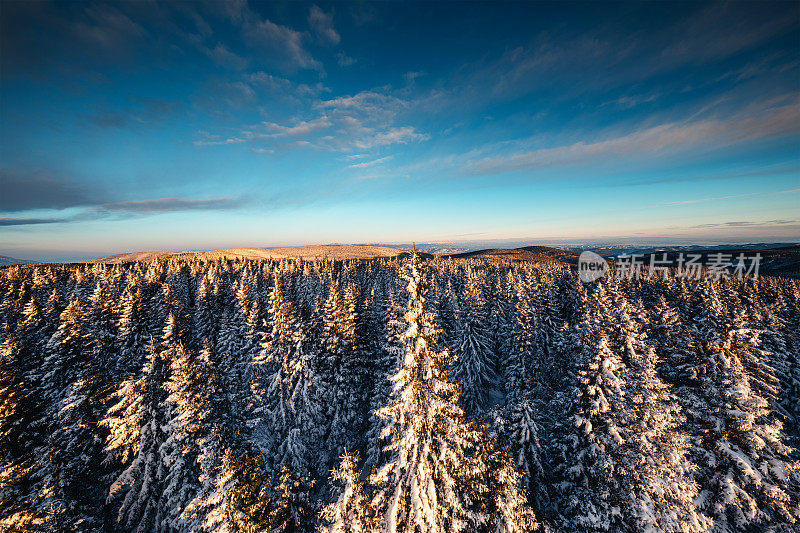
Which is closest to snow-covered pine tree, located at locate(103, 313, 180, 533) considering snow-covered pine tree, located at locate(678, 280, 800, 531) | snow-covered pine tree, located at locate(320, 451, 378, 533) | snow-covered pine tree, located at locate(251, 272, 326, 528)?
snow-covered pine tree, located at locate(251, 272, 326, 528)

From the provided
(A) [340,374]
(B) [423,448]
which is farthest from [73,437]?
(B) [423,448]

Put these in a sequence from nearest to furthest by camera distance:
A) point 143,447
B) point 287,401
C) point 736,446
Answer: point 736,446 < point 143,447 < point 287,401

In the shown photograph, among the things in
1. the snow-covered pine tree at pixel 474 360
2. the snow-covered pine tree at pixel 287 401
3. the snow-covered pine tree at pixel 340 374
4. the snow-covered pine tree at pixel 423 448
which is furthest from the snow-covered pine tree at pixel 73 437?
the snow-covered pine tree at pixel 474 360

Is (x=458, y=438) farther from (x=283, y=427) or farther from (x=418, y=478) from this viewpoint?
(x=283, y=427)

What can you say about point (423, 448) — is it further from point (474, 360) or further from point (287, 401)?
point (474, 360)

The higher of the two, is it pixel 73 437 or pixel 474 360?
pixel 73 437

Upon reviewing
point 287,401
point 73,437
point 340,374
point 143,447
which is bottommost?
point 287,401

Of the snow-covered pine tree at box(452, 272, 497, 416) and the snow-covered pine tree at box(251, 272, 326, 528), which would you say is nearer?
the snow-covered pine tree at box(251, 272, 326, 528)

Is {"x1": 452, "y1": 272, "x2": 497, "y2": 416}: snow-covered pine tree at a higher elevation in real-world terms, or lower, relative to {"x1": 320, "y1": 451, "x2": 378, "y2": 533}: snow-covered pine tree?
lower

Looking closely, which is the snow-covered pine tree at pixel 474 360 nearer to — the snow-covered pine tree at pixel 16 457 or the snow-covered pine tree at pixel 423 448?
the snow-covered pine tree at pixel 423 448

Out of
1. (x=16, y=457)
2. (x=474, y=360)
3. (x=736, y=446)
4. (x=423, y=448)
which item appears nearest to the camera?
(x=423, y=448)

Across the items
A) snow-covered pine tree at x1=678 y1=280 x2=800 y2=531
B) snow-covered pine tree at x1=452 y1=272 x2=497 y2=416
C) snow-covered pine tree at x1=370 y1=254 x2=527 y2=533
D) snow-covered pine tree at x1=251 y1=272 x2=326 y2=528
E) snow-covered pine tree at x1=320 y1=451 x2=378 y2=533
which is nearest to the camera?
snow-covered pine tree at x1=320 y1=451 x2=378 y2=533

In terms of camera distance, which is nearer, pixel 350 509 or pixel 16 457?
pixel 350 509

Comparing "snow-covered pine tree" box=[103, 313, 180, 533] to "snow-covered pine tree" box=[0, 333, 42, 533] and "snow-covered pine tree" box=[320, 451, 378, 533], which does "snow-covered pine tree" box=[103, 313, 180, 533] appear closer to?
"snow-covered pine tree" box=[0, 333, 42, 533]
